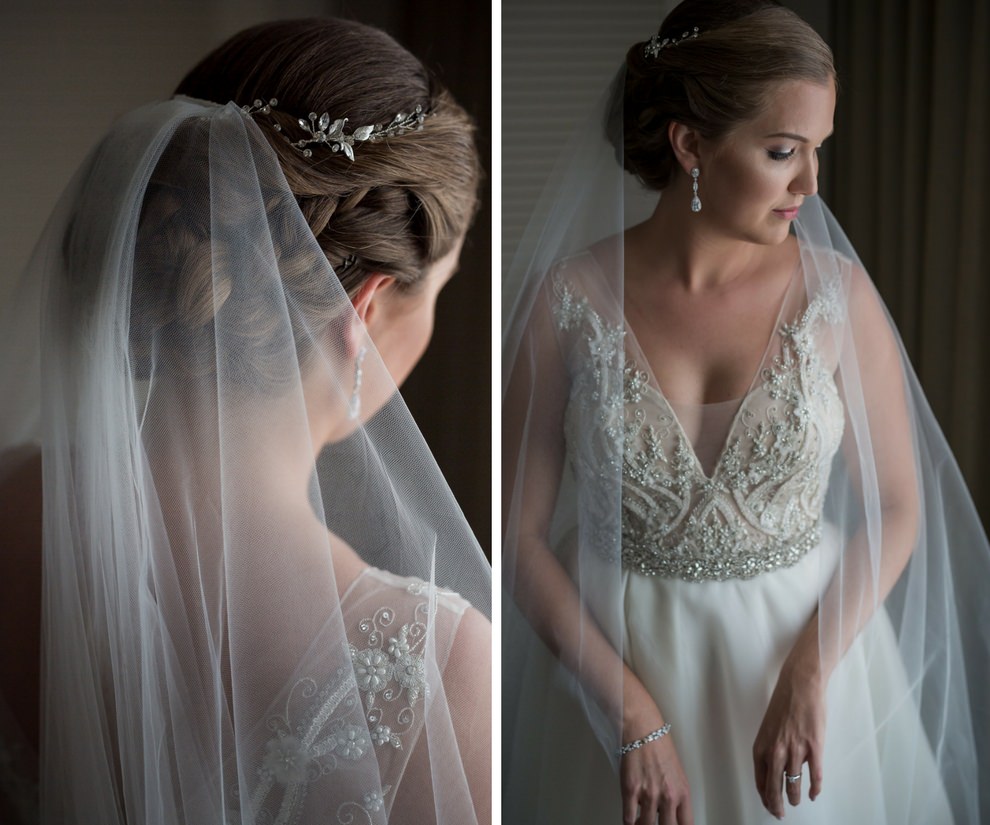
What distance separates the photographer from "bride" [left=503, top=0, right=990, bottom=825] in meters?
0.75

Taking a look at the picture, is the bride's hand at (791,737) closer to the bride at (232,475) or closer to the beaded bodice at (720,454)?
the beaded bodice at (720,454)

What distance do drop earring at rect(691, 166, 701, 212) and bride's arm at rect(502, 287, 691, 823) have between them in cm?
17

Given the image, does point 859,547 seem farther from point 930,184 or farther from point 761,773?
point 930,184

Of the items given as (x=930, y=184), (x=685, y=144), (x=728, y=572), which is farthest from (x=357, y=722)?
(x=930, y=184)

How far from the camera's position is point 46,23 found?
2.50 ft

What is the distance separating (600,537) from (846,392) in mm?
267

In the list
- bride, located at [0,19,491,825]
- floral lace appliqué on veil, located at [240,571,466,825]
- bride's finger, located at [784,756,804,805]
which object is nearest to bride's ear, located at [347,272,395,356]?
bride, located at [0,19,491,825]

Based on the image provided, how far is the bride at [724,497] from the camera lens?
0.75m

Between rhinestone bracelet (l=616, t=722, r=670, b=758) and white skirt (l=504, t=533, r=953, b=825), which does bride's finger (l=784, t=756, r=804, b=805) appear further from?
rhinestone bracelet (l=616, t=722, r=670, b=758)

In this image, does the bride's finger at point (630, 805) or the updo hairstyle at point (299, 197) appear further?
the bride's finger at point (630, 805)

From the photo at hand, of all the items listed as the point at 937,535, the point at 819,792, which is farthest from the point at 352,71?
the point at 819,792

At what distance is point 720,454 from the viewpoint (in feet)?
2.48

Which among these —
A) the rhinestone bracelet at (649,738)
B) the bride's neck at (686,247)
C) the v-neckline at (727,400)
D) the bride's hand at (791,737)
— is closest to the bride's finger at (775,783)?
the bride's hand at (791,737)

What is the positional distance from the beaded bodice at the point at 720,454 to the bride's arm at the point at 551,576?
Result: 3 cm
